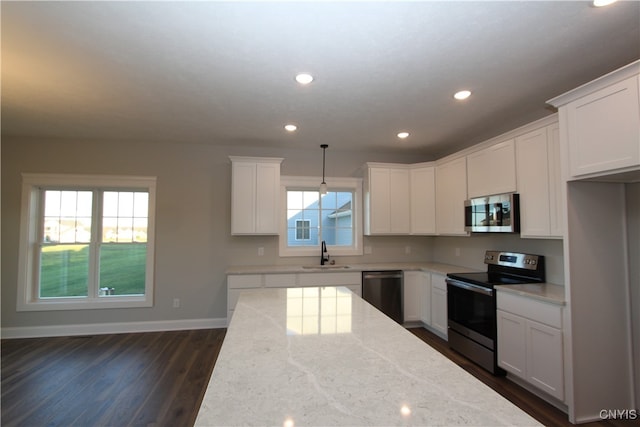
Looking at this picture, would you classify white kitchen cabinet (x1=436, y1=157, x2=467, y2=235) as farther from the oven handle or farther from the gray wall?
the gray wall

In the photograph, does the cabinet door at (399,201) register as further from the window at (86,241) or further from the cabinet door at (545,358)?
the window at (86,241)

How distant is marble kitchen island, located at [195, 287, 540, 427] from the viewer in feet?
2.97

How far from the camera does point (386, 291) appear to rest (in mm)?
4215

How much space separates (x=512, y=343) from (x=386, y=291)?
1.68 m

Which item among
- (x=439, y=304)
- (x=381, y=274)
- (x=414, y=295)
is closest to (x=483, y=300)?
(x=439, y=304)

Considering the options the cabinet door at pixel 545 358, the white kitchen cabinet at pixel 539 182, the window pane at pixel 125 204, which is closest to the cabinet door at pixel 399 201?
the white kitchen cabinet at pixel 539 182

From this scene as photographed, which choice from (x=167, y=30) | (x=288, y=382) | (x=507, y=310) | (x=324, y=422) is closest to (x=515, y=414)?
(x=324, y=422)

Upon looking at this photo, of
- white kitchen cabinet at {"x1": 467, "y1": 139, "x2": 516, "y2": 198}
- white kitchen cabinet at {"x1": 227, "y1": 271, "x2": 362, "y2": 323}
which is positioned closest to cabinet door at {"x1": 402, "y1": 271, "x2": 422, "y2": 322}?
white kitchen cabinet at {"x1": 227, "y1": 271, "x2": 362, "y2": 323}

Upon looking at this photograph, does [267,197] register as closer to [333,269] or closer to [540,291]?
[333,269]

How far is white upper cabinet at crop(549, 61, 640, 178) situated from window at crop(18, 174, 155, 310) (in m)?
4.58

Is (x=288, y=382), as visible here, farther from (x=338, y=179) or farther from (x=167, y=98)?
(x=338, y=179)

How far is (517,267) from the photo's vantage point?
10.7 feet

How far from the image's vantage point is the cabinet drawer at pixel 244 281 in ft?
12.9

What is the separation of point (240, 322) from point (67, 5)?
1953mm
